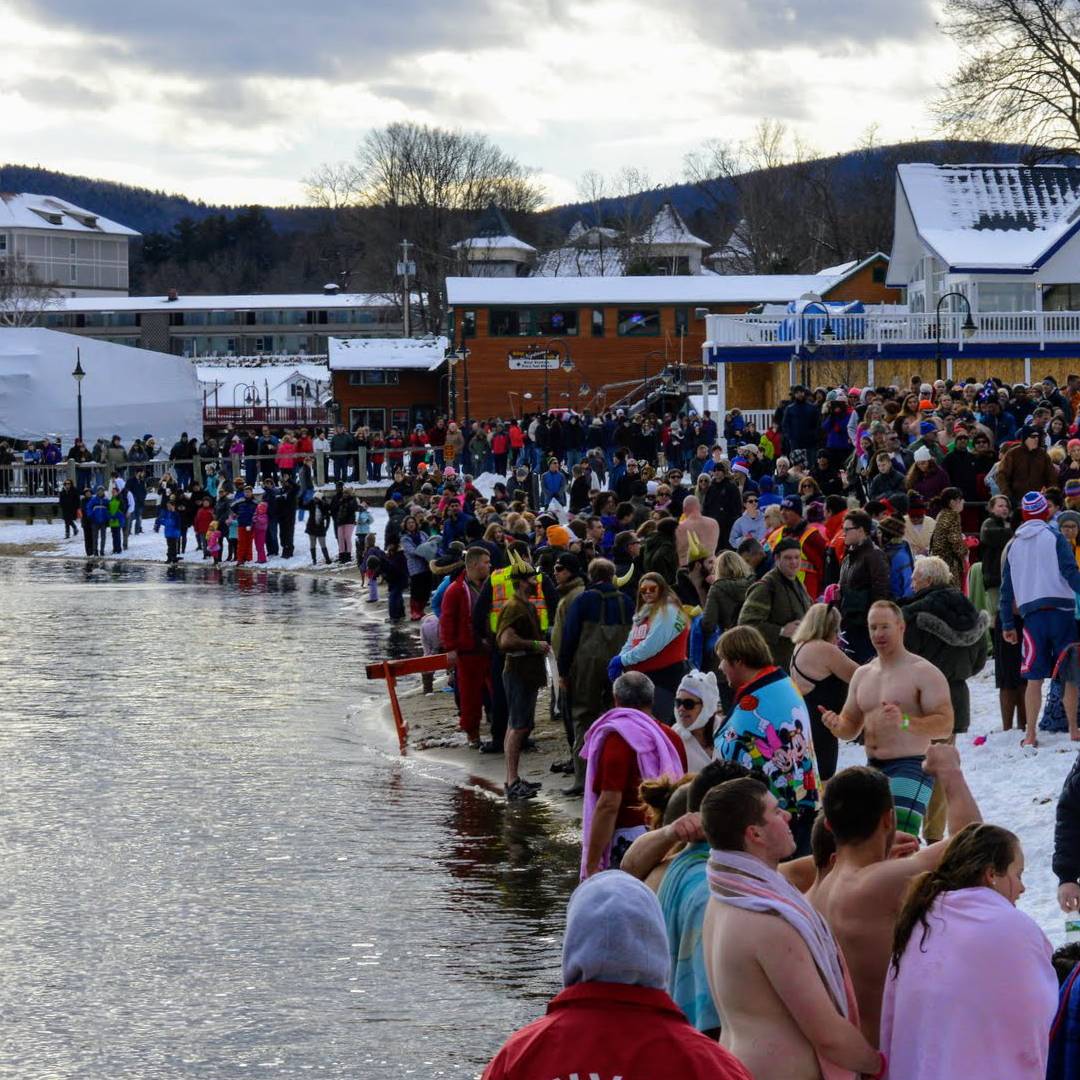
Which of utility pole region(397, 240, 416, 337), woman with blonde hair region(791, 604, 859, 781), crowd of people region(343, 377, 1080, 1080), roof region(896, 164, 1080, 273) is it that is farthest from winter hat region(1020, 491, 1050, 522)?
utility pole region(397, 240, 416, 337)

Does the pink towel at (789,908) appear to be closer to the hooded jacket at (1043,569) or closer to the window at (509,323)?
the hooded jacket at (1043,569)

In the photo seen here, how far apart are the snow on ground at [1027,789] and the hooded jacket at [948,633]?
0.73 m

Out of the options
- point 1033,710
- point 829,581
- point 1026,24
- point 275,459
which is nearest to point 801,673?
point 1033,710

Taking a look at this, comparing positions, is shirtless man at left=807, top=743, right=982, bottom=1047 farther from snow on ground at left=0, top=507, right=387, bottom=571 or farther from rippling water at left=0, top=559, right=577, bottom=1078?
snow on ground at left=0, top=507, right=387, bottom=571

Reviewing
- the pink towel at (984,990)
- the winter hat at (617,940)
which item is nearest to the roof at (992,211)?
the pink towel at (984,990)

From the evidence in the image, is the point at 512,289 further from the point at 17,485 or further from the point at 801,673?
the point at 801,673

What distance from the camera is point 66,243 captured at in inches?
6964

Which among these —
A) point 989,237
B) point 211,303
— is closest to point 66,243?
point 211,303

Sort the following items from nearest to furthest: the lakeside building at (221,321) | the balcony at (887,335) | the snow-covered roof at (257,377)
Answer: the balcony at (887,335) < the snow-covered roof at (257,377) < the lakeside building at (221,321)

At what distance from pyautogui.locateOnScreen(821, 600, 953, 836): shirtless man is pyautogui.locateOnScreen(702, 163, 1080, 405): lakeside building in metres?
28.2

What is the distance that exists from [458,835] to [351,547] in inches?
998

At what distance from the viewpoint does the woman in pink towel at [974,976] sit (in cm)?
491

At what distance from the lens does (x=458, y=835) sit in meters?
13.4

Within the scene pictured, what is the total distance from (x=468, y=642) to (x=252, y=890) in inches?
201
